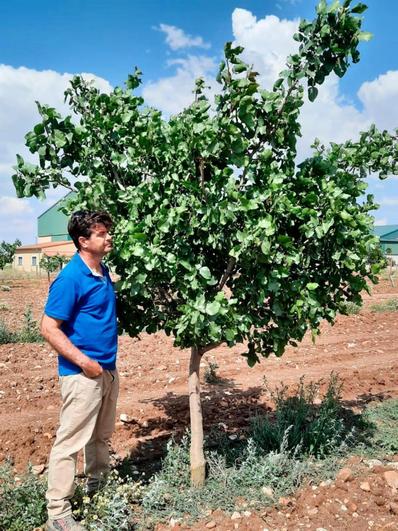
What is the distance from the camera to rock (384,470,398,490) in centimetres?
381

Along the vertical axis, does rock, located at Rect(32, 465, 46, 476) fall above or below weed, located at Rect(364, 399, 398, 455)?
above

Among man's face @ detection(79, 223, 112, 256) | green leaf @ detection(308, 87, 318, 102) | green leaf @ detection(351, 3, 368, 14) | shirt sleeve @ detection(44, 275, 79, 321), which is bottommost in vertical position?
shirt sleeve @ detection(44, 275, 79, 321)

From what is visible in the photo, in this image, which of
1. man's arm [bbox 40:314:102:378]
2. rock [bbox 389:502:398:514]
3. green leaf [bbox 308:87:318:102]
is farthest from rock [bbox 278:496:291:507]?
green leaf [bbox 308:87:318:102]

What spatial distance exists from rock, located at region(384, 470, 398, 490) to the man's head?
2864 millimetres

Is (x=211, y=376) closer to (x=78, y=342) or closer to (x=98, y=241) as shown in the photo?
(x=78, y=342)

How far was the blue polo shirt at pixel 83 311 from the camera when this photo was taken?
316 cm

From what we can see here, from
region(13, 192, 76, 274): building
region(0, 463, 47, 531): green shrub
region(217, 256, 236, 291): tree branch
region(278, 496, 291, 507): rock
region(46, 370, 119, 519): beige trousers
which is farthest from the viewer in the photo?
region(13, 192, 76, 274): building

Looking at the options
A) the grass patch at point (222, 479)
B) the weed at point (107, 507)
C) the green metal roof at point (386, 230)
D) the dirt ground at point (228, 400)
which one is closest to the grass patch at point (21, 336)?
the dirt ground at point (228, 400)

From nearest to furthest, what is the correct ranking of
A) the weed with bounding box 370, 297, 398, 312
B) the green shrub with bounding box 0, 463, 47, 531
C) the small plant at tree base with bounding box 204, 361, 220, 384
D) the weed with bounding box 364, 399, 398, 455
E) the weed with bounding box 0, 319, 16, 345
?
1. the green shrub with bounding box 0, 463, 47, 531
2. the weed with bounding box 364, 399, 398, 455
3. the small plant at tree base with bounding box 204, 361, 220, 384
4. the weed with bounding box 0, 319, 16, 345
5. the weed with bounding box 370, 297, 398, 312

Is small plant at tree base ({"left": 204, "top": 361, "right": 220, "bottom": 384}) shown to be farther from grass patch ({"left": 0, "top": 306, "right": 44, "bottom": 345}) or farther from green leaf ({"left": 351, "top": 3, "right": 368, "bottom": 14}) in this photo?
green leaf ({"left": 351, "top": 3, "right": 368, "bottom": 14})

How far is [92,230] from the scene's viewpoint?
3.30 metres

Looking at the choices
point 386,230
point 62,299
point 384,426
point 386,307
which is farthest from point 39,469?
point 386,230

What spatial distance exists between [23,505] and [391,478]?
2.83 meters

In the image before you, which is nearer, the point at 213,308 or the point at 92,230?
the point at 213,308
